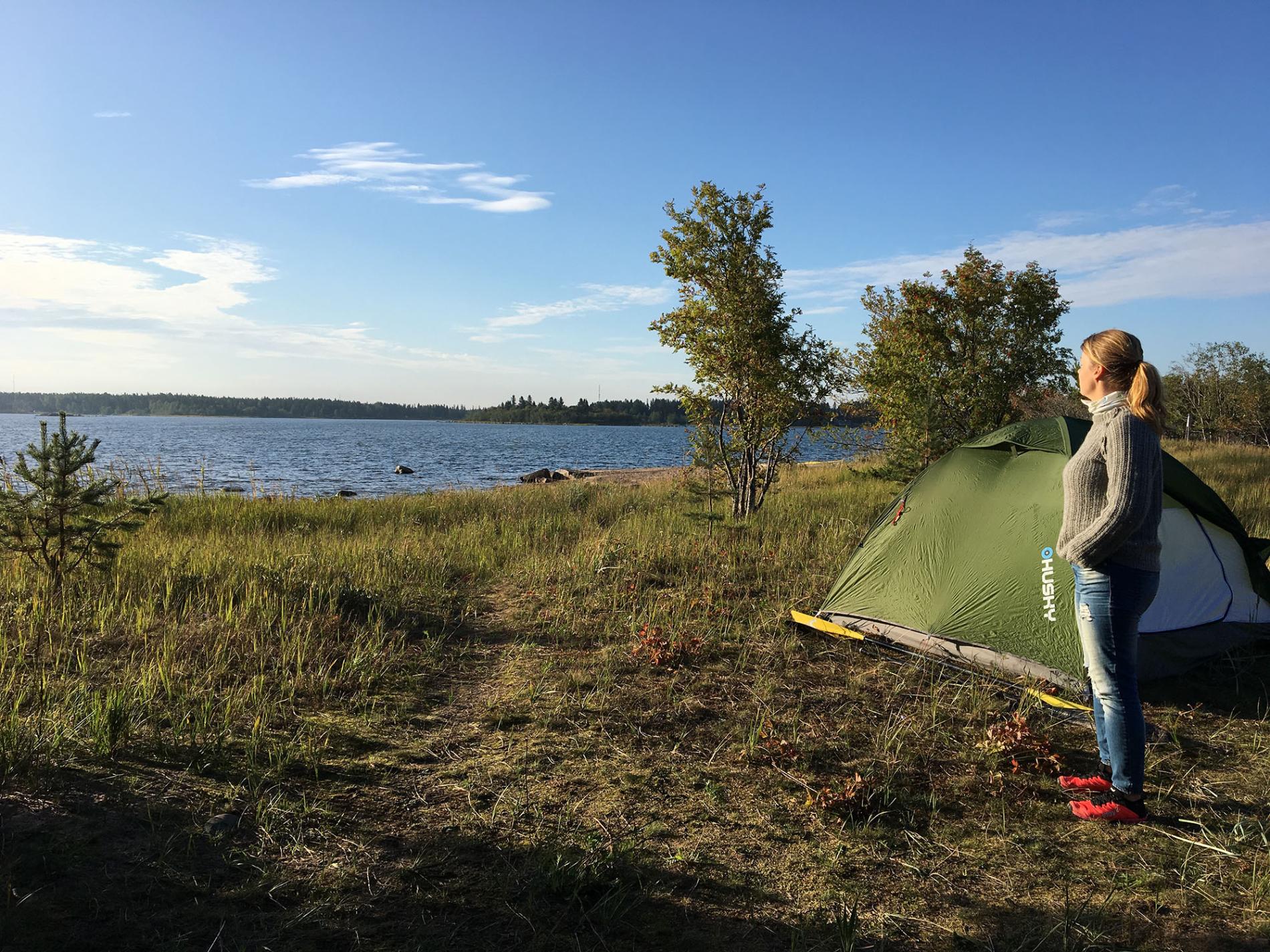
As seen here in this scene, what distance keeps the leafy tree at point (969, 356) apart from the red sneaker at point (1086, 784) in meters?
8.52

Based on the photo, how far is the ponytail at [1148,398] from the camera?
3738 millimetres

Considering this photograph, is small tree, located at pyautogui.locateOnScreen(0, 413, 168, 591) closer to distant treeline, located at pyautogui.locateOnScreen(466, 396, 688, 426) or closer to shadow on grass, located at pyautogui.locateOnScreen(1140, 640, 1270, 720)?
shadow on grass, located at pyautogui.locateOnScreen(1140, 640, 1270, 720)

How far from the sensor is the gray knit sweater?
365 centimetres

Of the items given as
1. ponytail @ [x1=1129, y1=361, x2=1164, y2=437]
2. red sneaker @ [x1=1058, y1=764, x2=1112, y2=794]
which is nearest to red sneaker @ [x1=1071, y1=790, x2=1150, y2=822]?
red sneaker @ [x1=1058, y1=764, x2=1112, y2=794]

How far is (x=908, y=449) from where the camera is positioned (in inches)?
481

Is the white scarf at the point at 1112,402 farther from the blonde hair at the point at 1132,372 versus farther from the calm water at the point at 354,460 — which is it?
the calm water at the point at 354,460

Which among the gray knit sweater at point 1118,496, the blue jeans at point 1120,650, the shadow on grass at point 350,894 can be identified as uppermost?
the gray knit sweater at point 1118,496

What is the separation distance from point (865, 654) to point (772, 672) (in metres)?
0.97

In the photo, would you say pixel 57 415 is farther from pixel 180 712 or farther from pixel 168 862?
pixel 168 862

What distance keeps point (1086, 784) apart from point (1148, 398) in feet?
7.01

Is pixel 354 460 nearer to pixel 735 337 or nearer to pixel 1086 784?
pixel 735 337

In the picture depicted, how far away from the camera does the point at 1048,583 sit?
18.1ft

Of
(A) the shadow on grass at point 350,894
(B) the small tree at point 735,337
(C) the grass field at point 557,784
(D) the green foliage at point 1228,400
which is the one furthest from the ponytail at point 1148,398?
(D) the green foliage at point 1228,400

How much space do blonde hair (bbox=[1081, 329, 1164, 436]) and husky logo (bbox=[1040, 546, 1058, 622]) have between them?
1.85 m
